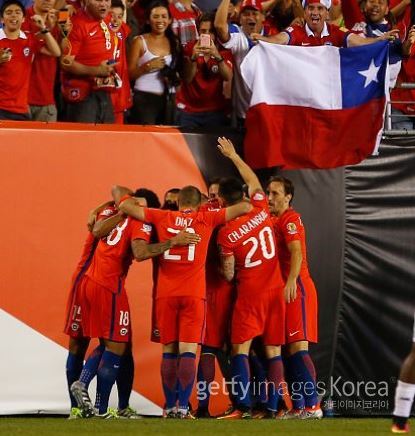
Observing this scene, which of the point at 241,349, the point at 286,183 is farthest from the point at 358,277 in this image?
the point at 241,349

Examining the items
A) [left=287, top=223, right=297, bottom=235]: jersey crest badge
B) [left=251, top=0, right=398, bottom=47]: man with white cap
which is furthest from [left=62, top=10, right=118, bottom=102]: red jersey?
[left=287, top=223, right=297, bottom=235]: jersey crest badge

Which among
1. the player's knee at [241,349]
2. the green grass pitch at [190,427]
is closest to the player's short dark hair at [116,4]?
the player's knee at [241,349]

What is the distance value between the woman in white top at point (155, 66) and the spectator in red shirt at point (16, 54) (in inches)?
37.5

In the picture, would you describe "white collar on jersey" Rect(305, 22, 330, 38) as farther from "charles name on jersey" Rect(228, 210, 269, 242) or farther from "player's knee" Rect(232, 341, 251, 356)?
"player's knee" Rect(232, 341, 251, 356)

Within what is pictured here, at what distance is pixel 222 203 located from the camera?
10492 millimetres

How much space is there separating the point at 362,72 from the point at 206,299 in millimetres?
2848

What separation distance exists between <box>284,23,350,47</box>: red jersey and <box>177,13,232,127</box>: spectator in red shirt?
2.21ft

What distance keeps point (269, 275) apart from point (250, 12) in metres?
3.08

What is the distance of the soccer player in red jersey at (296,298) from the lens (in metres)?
10.5

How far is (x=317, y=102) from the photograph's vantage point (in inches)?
453

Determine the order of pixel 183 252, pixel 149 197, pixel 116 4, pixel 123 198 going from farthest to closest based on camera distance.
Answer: pixel 116 4
pixel 149 197
pixel 123 198
pixel 183 252

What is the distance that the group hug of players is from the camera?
10078 millimetres

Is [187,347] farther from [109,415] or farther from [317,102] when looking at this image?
[317,102]

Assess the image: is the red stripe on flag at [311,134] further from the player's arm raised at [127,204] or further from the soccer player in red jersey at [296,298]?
the player's arm raised at [127,204]
